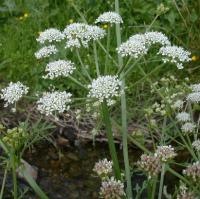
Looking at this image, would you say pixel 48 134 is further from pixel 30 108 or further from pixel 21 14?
pixel 21 14

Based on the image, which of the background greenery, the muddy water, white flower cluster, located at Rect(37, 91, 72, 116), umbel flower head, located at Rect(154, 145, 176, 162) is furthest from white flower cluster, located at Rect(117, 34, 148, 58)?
the background greenery

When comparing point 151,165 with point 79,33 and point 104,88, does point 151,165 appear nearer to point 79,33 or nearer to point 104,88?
point 104,88

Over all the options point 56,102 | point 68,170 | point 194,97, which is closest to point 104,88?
point 56,102

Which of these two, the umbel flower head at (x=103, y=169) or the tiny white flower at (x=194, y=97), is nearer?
the umbel flower head at (x=103, y=169)

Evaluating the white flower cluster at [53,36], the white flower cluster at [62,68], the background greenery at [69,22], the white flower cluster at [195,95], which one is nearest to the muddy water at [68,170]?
the background greenery at [69,22]

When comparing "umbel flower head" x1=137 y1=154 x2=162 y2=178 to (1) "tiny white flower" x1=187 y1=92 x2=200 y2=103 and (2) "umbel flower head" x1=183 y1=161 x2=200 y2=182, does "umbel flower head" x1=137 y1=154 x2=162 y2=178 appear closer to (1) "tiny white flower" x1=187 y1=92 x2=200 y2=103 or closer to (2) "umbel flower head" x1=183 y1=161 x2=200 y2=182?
(2) "umbel flower head" x1=183 y1=161 x2=200 y2=182

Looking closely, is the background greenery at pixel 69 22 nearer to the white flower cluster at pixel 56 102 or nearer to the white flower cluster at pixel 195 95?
the white flower cluster at pixel 195 95

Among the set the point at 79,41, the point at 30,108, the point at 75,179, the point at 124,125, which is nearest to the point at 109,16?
the point at 79,41
